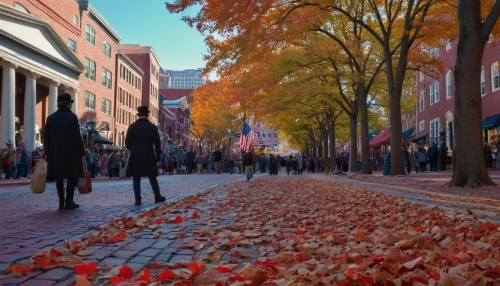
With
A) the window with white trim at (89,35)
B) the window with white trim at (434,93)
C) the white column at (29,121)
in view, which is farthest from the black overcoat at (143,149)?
the window with white trim at (89,35)

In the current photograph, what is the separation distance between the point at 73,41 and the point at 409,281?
4037 centimetres

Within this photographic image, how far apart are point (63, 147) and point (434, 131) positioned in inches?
1441

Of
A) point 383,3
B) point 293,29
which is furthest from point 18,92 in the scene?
point 383,3

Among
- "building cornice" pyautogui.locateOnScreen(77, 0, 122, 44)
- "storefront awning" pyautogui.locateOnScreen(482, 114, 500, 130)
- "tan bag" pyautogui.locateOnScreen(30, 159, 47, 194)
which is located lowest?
"tan bag" pyautogui.locateOnScreen(30, 159, 47, 194)

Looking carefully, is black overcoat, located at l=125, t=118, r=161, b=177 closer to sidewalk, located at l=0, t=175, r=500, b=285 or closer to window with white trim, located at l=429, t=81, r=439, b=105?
sidewalk, located at l=0, t=175, r=500, b=285

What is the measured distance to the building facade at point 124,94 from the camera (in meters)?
49.8

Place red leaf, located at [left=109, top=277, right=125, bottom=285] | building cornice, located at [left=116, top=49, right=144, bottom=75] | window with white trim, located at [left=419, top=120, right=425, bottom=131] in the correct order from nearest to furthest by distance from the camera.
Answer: red leaf, located at [left=109, top=277, right=125, bottom=285] → window with white trim, located at [left=419, top=120, right=425, bottom=131] → building cornice, located at [left=116, top=49, right=144, bottom=75]

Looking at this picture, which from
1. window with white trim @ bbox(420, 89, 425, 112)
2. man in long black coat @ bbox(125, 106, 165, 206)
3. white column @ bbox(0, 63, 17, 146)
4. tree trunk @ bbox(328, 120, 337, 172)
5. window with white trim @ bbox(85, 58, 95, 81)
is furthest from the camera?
window with white trim @ bbox(420, 89, 425, 112)

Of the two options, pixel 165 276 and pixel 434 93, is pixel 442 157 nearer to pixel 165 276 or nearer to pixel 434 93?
pixel 434 93

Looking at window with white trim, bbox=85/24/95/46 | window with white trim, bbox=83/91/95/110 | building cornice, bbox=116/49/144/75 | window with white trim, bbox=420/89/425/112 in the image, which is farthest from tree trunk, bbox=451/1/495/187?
building cornice, bbox=116/49/144/75

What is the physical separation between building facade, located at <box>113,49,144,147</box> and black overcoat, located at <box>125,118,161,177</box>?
4162 cm

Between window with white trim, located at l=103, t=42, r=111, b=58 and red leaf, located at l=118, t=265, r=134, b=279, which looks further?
window with white trim, located at l=103, t=42, r=111, b=58

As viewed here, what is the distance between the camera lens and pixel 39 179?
7.51 m

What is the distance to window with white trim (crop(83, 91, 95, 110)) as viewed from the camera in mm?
40844
